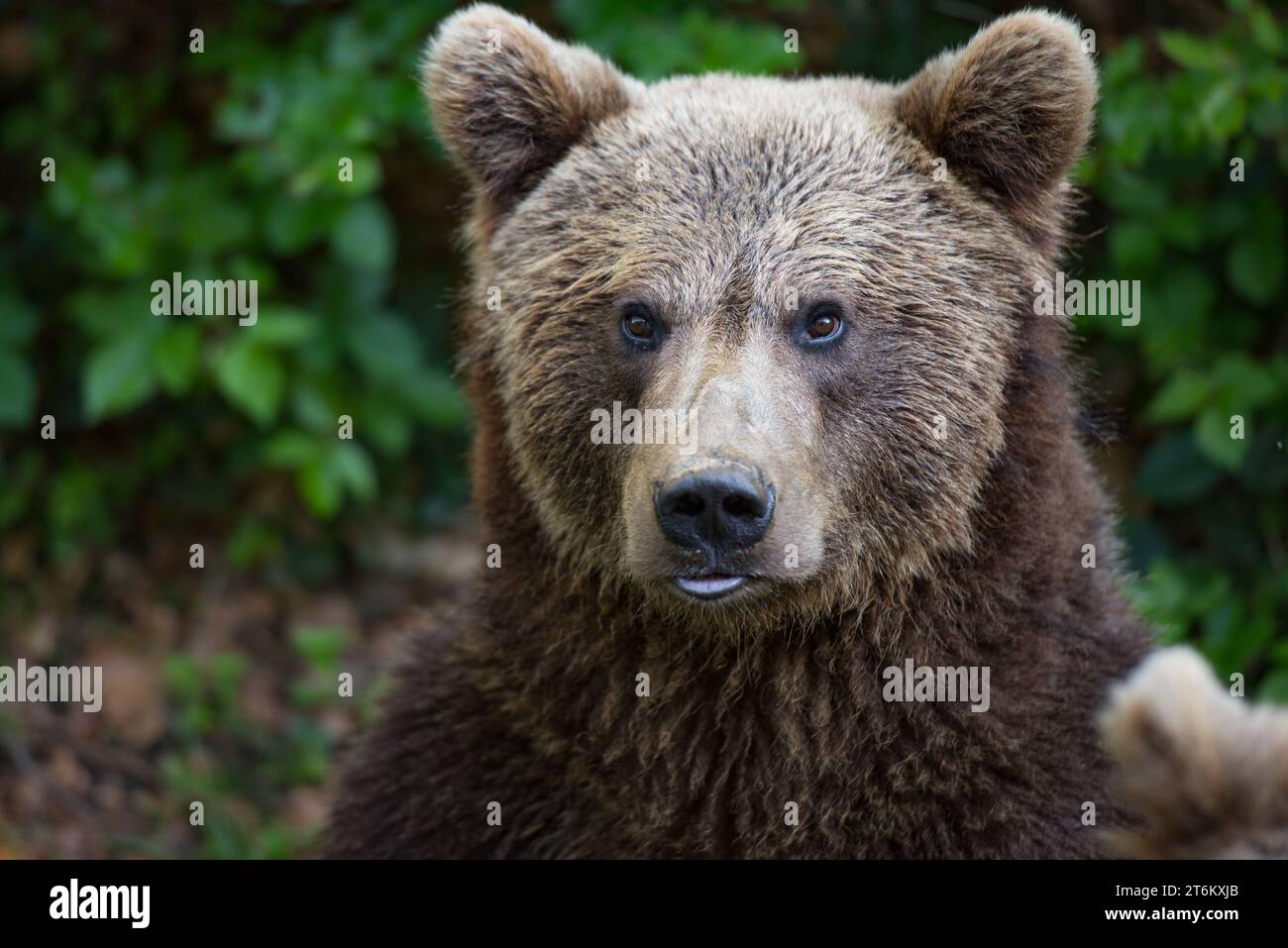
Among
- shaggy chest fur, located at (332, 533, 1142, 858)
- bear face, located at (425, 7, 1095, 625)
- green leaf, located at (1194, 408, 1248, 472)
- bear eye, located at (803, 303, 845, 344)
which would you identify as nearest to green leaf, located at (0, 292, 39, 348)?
bear face, located at (425, 7, 1095, 625)

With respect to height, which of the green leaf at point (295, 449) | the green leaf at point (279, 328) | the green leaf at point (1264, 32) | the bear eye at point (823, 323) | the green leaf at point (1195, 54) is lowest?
the green leaf at point (295, 449)

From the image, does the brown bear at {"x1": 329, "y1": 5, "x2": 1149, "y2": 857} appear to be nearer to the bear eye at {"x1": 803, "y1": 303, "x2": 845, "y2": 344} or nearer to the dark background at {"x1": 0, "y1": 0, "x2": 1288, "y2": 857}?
the bear eye at {"x1": 803, "y1": 303, "x2": 845, "y2": 344}

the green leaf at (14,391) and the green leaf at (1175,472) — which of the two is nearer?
the green leaf at (1175,472)

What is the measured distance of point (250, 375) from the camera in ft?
21.5

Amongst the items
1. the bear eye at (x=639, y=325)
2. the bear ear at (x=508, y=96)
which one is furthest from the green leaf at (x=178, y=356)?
the bear eye at (x=639, y=325)

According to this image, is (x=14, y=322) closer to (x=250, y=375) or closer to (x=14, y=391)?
(x=14, y=391)

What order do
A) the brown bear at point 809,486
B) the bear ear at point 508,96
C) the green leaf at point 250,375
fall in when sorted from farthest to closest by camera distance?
the green leaf at point 250,375
the bear ear at point 508,96
the brown bear at point 809,486

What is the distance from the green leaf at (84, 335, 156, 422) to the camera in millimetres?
6594

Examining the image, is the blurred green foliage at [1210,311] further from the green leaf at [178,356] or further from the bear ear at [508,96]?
the green leaf at [178,356]

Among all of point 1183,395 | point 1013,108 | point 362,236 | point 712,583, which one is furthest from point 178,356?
point 1183,395

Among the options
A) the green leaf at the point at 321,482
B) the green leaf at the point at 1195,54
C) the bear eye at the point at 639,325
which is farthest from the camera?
the green leaf at the point at 321,482

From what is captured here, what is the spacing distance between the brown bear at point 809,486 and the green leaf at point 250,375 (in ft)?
7.47

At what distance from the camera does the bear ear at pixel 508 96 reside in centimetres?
454
